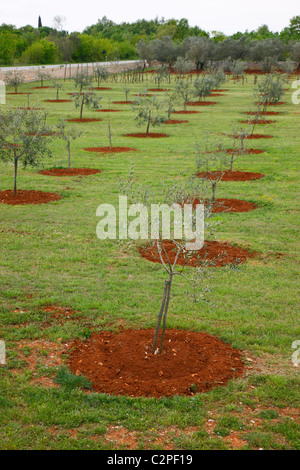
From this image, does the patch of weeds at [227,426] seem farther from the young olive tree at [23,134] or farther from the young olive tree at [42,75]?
the young olive tree at [42,75]

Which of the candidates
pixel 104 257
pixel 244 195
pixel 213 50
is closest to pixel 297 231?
pixel 244 195

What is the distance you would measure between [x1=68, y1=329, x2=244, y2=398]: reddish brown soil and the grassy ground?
0.24m

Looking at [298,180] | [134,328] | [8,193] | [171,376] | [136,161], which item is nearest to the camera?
[171,376]

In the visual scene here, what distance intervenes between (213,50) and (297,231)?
65.0m

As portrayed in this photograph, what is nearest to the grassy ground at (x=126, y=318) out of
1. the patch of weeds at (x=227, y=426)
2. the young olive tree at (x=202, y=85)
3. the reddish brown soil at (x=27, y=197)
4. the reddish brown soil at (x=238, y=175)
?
the patch of weeds at (x=227, y=426)

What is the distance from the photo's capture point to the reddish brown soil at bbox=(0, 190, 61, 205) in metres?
16.1

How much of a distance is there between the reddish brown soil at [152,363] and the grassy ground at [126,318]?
24cm

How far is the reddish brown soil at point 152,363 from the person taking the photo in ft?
21.7

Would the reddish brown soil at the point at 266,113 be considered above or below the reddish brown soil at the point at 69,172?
above

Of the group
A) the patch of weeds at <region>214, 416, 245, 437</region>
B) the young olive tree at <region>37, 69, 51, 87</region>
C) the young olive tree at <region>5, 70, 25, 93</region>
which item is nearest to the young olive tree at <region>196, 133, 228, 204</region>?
the patch of weeds at <region>214, 416, 245, 437</region>

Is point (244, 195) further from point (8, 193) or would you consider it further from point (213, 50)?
point (213, 50)

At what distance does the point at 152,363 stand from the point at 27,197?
11095 millimetres

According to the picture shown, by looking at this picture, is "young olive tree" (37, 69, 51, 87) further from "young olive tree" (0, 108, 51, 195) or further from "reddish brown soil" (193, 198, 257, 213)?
"reddish brown soil" (193, 198, 257, 213)

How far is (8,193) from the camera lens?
56.0ft
